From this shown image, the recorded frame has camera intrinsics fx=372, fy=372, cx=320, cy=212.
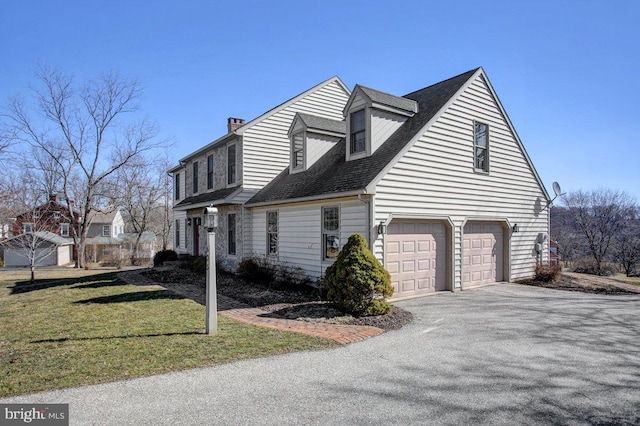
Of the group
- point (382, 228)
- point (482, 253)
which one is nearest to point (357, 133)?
point (382, 228)

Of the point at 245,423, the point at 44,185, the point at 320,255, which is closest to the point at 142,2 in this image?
the point at 320,255

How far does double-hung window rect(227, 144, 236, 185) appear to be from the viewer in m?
16.4

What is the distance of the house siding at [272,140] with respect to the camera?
615 inches

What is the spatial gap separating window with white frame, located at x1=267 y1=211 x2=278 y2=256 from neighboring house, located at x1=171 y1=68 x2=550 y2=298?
0.04m

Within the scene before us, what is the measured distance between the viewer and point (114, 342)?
6309mm

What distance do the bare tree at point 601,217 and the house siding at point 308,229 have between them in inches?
1310

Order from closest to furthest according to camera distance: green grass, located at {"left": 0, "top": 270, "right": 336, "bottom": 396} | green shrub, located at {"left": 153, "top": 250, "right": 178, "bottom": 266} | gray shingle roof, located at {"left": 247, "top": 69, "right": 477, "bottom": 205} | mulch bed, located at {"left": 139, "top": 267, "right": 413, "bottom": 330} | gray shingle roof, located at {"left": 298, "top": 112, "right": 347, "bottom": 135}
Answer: green grass, located at {"left": 0, "top": 270, "right": 336, "bottom": 396}, mulch bed, located at {"left": 139, "top": 267, "right": 413, "bottom": 330}, gray shingle roof, located at {"left": 247, "top": 69, "right": 477, "bottom": 205}, gray shingle roof, located at {"left": 298, "top": 112, "right": 347, "bottom": 135}, green shrub, located at {"left": 153, "top": 250, "right": 178, "bottom": 266}

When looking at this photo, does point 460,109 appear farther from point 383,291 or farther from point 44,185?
point 44,185

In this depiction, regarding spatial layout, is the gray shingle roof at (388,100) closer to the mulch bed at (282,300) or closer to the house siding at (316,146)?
the house siding at (316,146)

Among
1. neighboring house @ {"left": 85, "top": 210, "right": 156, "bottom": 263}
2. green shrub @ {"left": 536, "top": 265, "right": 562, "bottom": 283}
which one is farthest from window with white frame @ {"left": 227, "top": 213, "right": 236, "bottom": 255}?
neighboring house @ {"left": 85, "top": 210, "right": 156, "bottom": 263}

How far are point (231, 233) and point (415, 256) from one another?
8833 millimetres

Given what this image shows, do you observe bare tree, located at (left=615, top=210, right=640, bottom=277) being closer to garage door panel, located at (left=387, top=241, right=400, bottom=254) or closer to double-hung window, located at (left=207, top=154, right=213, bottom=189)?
garage door panel, located at (left=387, top=241, right=400, bottom=254)

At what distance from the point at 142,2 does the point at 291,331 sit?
8575 millimetres

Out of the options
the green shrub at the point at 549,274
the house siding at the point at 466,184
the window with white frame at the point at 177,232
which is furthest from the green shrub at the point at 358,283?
the window with white frame at the point at 177,232
